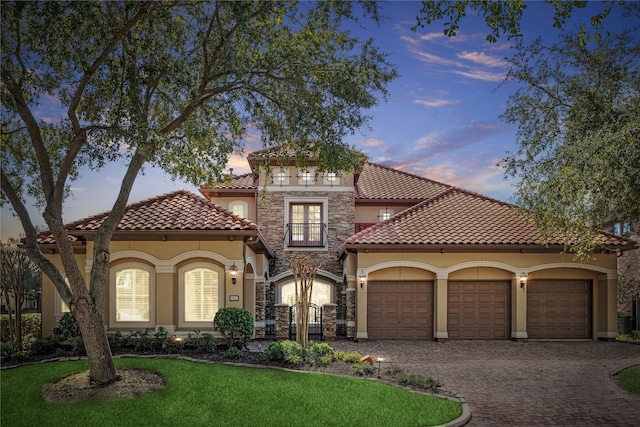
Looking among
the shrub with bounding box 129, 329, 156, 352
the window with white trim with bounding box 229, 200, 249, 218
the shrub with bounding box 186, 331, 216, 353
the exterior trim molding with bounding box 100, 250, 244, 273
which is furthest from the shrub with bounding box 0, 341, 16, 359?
the window with white trim with bounding box 229, 200, 249, 218

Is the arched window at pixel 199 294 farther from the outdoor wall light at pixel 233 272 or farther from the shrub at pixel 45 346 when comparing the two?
the shrub at pixel 45 346

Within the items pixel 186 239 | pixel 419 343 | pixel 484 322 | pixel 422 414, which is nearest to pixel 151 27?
pixel 186 239

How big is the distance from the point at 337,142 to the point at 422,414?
5589 mm

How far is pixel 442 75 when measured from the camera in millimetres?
13227

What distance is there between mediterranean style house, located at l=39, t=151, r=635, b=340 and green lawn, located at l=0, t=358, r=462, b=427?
5.04m

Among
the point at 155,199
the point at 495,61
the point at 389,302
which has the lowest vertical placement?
the point at 389,302

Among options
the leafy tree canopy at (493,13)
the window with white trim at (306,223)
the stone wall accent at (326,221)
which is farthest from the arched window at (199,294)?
the leafy tree canopy at (493,13)

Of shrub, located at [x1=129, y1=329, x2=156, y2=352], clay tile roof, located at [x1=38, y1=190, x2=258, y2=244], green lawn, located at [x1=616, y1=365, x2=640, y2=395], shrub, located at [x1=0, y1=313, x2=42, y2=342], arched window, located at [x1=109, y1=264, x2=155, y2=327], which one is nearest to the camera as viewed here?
green lawn, located at [x1=616, y1=365, x2=640, y2=395]

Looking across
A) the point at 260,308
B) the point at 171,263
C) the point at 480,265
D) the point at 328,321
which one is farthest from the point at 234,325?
the point at 480,265

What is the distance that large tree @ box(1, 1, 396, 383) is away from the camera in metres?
9.22

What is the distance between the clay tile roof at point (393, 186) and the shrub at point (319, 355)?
36.7ft

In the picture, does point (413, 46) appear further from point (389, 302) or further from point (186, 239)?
point (389, 302)

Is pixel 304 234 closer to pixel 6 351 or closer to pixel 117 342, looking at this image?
pixel 117 342

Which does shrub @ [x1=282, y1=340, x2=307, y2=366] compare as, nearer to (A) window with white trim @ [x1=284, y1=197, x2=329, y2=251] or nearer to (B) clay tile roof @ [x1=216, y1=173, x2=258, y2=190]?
(A) window with white trim @ [x1=284, y1=197, x2=329, y2=251]
